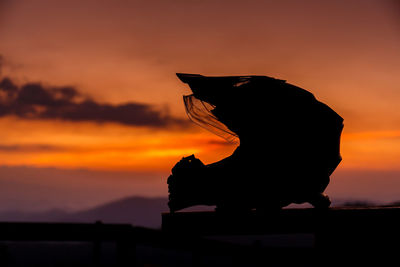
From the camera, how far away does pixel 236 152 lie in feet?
20.3

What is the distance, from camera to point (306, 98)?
20.4ft

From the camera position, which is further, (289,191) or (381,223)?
(381,223)

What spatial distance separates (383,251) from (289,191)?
159 centimetres

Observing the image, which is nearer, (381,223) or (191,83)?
(191,83)

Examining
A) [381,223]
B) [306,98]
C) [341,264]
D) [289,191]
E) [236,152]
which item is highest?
[306,98]

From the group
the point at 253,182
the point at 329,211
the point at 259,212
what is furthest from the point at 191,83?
the point at 329,211

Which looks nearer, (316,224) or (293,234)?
(293,234)

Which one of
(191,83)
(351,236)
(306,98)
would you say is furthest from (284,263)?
(191,83)

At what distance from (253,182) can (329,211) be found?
117 cm

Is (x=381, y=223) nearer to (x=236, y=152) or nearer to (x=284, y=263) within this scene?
(x=284, y=263)

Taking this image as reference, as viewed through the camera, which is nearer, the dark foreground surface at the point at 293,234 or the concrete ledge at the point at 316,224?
the dark foreground surface at the point at 293,234

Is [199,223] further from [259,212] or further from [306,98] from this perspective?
[306,98]

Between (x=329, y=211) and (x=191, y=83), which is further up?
(x=191, y=83)

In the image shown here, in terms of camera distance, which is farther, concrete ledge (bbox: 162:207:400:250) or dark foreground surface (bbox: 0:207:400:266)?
concrete ledge (bbox: 162:207:400:250)
